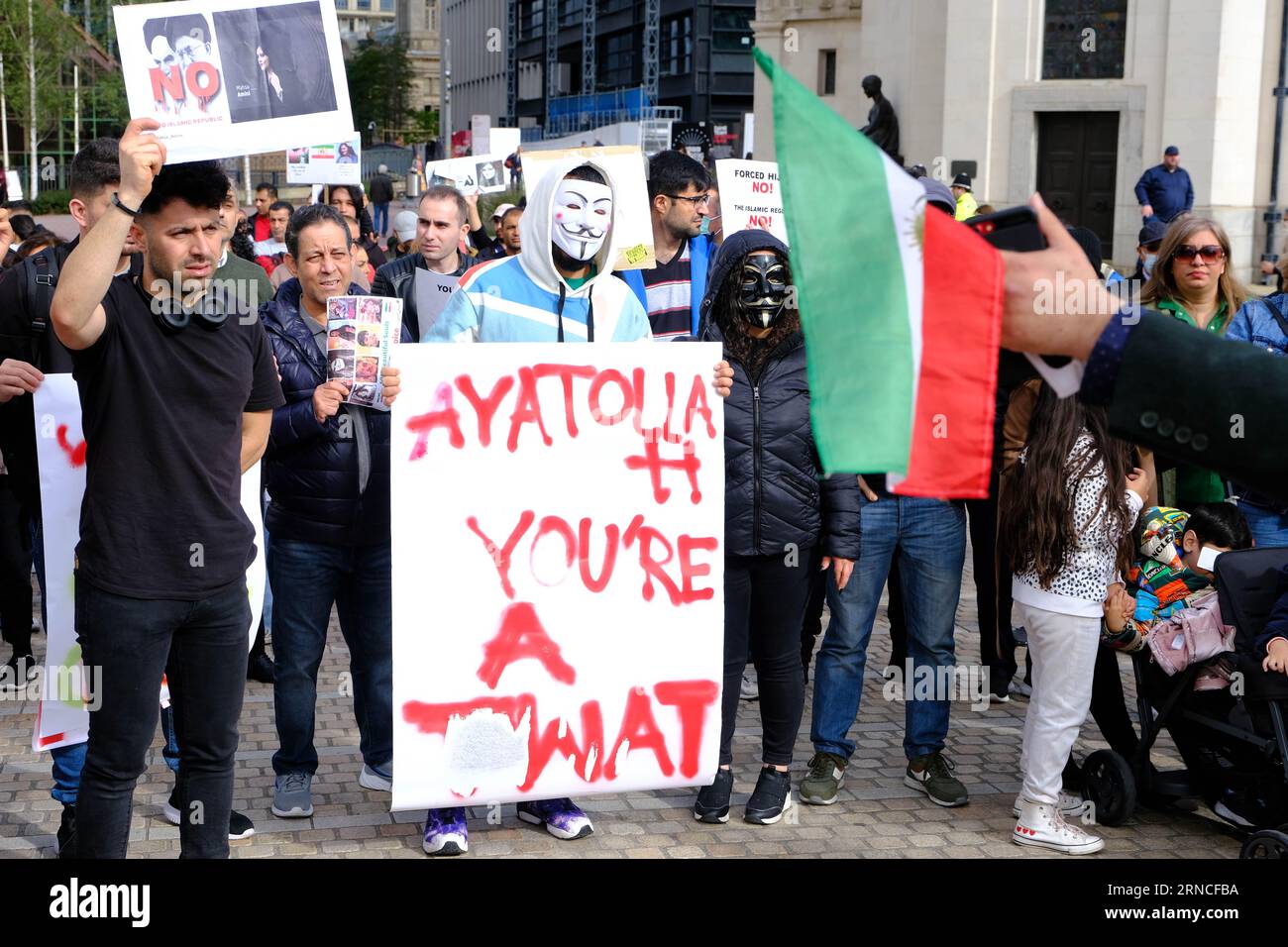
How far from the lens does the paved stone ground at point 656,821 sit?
17.2ft

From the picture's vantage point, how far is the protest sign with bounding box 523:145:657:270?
7633 millimetres

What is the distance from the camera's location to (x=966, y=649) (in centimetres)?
802

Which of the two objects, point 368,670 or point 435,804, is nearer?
point 435,804

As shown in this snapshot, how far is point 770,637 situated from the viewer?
5.53m

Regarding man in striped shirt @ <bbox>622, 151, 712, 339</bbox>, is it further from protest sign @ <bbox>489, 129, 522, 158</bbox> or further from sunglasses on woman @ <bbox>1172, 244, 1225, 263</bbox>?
protest sign @ <bbox>489, 129, 522, 158</bbox>

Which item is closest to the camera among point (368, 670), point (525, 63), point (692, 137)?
point (368, 670)

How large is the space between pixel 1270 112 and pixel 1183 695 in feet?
77.4

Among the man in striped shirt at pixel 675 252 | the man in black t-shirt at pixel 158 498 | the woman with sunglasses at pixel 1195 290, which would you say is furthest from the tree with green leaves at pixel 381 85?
the man in black t-shirt at pixel 158 498

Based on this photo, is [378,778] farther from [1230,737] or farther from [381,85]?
[381,85]

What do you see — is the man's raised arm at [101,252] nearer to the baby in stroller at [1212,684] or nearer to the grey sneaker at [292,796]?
the grey sneaker at [292,796]

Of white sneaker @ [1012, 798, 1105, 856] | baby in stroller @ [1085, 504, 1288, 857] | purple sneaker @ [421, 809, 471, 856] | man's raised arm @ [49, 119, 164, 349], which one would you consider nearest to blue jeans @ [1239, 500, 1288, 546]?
baby in stroller @ [1085, 504, 1288, 857]

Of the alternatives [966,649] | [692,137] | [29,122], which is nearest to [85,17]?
[29,122]

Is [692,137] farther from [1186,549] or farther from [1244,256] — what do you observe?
[1186,549]

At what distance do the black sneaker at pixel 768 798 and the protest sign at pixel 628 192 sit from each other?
2.85m
